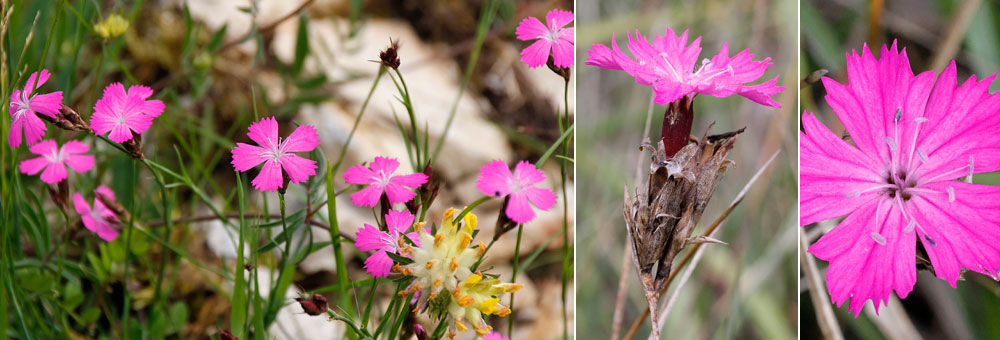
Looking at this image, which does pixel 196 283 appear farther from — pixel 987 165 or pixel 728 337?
pixel 987 165

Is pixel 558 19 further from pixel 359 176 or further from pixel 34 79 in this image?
pixel 34 79

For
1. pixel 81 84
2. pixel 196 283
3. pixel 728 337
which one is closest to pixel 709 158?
pixel 728 337

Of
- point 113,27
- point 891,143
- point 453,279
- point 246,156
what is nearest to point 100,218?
point 113,27

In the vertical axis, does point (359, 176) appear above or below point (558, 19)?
below

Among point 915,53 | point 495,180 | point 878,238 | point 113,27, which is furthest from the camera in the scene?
point 113,27

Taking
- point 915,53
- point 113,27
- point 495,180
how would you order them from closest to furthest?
point 495,180 → point 915,53 → point 113,27

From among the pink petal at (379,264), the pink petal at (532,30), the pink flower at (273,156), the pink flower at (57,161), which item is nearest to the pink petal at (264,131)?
the pink flower at (273,156)
